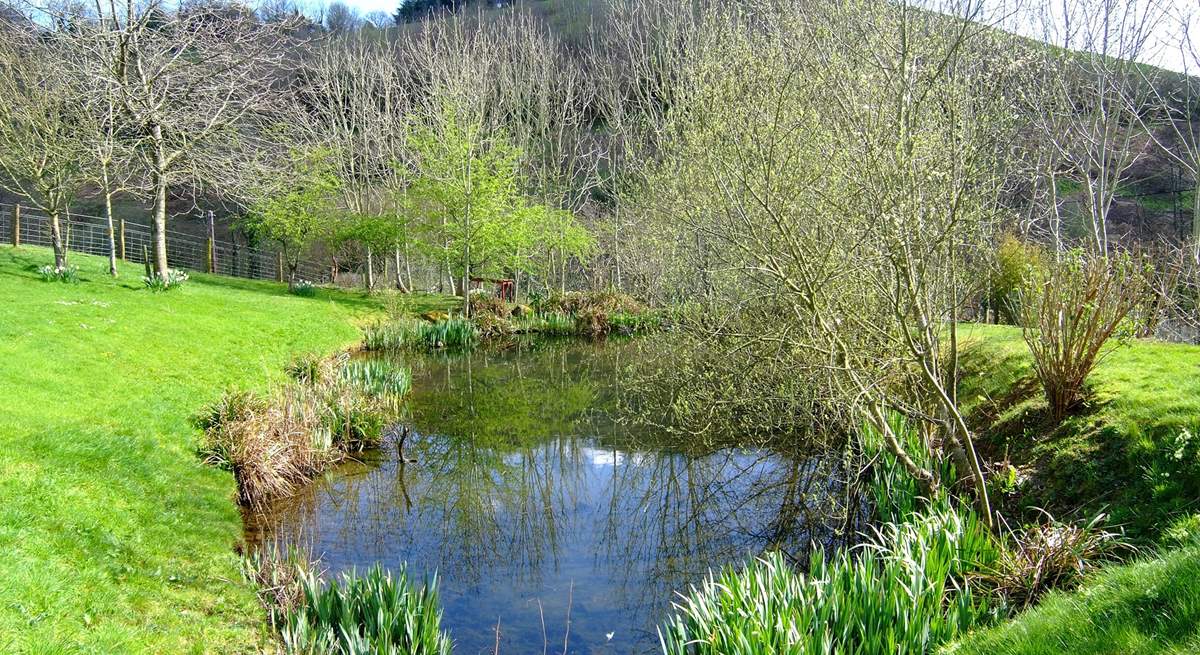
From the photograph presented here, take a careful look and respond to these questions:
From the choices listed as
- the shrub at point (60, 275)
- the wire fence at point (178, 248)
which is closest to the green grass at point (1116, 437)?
the shrub at point (60, 275)

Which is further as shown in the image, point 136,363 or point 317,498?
point 136,363

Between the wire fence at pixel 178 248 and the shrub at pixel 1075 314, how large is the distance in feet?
94.9

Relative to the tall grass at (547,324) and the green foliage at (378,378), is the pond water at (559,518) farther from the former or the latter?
the tall grass at (547,324)

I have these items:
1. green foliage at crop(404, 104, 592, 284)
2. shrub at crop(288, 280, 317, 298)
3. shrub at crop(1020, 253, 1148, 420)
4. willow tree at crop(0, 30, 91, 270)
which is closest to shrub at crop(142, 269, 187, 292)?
willow tree at crop(0, 30, 91, 270)

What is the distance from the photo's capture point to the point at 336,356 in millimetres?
15648

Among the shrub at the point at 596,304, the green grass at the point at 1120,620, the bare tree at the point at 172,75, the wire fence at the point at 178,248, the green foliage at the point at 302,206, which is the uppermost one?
the bare tree at the point at 172,75

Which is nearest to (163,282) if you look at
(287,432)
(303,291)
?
(303,291)

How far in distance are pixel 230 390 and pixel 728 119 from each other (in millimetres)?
7439

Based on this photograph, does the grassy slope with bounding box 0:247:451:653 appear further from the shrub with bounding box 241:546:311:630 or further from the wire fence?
the wire fence

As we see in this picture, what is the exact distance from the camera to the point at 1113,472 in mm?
6383

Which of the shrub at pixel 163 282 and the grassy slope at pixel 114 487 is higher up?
the shrub at pixel 163 282

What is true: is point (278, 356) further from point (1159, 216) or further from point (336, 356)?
point (1159, 216)

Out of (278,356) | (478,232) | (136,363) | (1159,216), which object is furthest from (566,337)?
(1159,216)

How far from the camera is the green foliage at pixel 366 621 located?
475 cm
